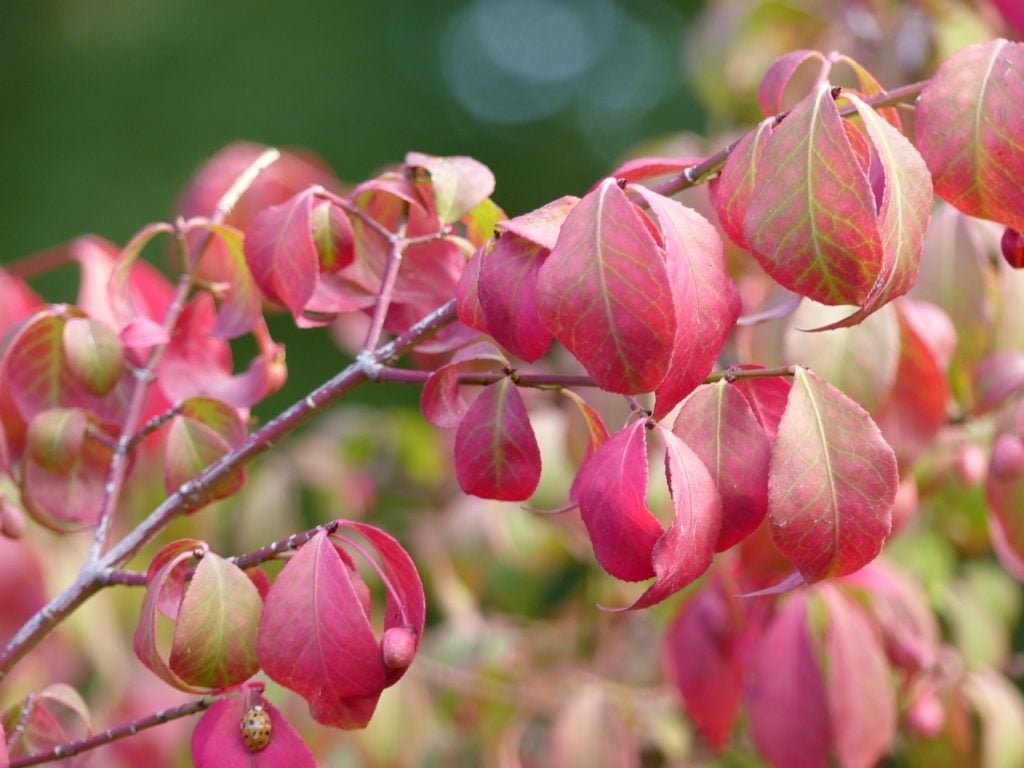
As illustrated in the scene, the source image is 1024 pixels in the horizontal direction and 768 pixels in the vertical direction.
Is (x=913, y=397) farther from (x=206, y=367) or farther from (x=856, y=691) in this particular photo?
(x=206, y=367)

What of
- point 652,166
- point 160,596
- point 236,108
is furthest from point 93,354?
point 236,108

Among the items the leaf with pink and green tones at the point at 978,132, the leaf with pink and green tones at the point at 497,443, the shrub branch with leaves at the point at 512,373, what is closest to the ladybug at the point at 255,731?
the shrub branch with leaves at the point at 512,373

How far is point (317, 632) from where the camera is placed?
1.66 ft

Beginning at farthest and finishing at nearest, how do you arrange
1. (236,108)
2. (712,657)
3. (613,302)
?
(236,108)
(712,657)
(613,302)

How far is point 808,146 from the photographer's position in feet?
1.60

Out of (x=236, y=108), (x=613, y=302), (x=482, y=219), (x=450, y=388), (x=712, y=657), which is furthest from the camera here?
(x=236, y=108)

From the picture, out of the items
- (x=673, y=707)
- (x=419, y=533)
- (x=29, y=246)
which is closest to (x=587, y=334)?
(x=673, y=707)

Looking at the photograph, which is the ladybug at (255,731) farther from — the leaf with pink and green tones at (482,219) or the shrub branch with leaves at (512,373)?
the leaf with pink and green tones at (482,219)

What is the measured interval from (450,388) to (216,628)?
0.15 meters

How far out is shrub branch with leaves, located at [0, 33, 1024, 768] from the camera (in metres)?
0.48

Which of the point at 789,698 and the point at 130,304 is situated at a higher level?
the point at 130,304

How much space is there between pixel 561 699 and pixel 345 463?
52 cm

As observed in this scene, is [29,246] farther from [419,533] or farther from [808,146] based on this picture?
[808,146]

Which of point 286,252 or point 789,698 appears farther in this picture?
point 789,698
